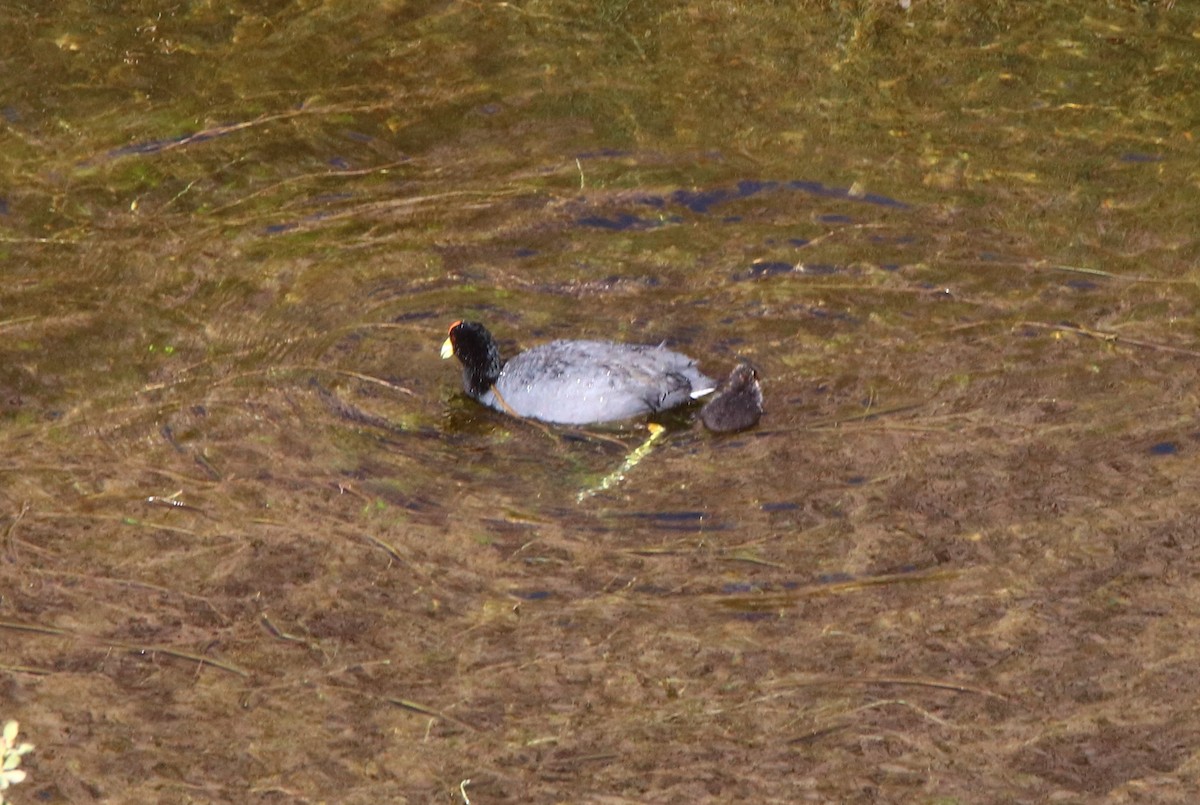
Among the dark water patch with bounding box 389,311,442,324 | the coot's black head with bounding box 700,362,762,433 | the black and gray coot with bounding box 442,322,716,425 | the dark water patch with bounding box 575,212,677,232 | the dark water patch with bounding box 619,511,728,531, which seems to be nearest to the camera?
the dark water patch with bounding box 619,511,728,531

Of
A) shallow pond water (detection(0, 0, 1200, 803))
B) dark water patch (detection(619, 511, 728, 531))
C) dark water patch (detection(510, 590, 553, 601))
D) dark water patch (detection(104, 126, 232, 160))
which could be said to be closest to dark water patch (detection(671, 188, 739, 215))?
shallow pond water (detection(0, 0, 1200, 803))

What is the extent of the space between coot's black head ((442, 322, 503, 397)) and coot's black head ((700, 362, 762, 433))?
105cm

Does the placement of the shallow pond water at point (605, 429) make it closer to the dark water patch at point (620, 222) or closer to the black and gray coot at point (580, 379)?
the dark water patch at point (620, 222)

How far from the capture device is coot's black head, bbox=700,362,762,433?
6707 mm

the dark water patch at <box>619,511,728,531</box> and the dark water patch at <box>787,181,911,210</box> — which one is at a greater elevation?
the dark water patch at <box>787,181,911,210</box>

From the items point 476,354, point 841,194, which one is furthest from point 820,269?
point 476,354

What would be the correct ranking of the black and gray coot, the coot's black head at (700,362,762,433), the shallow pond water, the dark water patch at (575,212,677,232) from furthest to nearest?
the dark water patch at (575,212,677,232)
the black and gray coot
the coot's black head at (700,362,762,433)
the shallow pond water

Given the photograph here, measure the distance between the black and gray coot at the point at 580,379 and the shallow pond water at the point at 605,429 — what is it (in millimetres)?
166

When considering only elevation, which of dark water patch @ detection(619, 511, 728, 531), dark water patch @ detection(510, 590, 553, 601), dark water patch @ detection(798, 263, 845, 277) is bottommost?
dark water patch @ detection(510, 590, 553, 601)

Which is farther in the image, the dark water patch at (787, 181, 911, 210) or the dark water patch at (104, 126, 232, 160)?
the dark water patch at (104, 126, 232, 160)

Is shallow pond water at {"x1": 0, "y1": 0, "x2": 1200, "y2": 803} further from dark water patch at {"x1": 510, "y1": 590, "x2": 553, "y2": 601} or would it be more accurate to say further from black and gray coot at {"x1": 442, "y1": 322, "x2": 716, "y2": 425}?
black and gray coot at {"x1": 442, "y1": 322, "x2": 716, "y2": 425}

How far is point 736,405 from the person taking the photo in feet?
22.0

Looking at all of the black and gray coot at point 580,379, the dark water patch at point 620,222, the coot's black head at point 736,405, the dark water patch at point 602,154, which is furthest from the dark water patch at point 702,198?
the coot's black head at point 736,405

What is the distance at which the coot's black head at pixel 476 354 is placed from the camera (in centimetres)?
714
